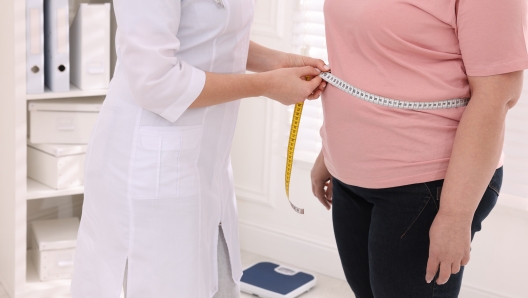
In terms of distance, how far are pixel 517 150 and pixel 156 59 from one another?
163 cm

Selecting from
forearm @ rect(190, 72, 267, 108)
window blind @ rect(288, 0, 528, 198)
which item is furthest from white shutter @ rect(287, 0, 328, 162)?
forearm @ rect(190, 72, 267, 108)

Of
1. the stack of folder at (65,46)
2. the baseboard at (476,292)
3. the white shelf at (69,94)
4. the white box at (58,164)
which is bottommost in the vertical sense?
the baseboard at (476,292)

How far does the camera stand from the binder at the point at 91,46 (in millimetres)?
2553

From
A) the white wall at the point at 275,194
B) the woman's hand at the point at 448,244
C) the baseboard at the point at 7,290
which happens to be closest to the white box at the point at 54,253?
the baseboard at the point at 7,290

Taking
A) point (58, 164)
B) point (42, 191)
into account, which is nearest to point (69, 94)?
point (58, 164)

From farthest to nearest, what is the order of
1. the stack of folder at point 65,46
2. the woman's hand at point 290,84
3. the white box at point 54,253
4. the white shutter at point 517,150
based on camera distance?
the white box at point 54,253 < the stack of folder at point 65,46 < the white shutter at point 517,150 < the woman's hand at point 290,84

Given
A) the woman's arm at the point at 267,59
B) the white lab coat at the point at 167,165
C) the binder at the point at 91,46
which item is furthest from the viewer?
the binder at the point at 91,46

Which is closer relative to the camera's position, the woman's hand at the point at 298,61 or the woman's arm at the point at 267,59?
the woman's hand at the point at 298,61

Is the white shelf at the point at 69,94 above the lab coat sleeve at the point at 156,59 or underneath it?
underneath

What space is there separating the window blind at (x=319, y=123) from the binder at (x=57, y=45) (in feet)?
3.10

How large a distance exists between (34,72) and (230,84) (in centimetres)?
143

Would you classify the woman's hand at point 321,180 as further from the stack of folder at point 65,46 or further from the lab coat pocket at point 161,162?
the stack of folder at point 65,46

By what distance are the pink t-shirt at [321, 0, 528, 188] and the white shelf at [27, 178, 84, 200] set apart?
1602mm

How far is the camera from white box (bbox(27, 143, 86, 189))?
2.60m
